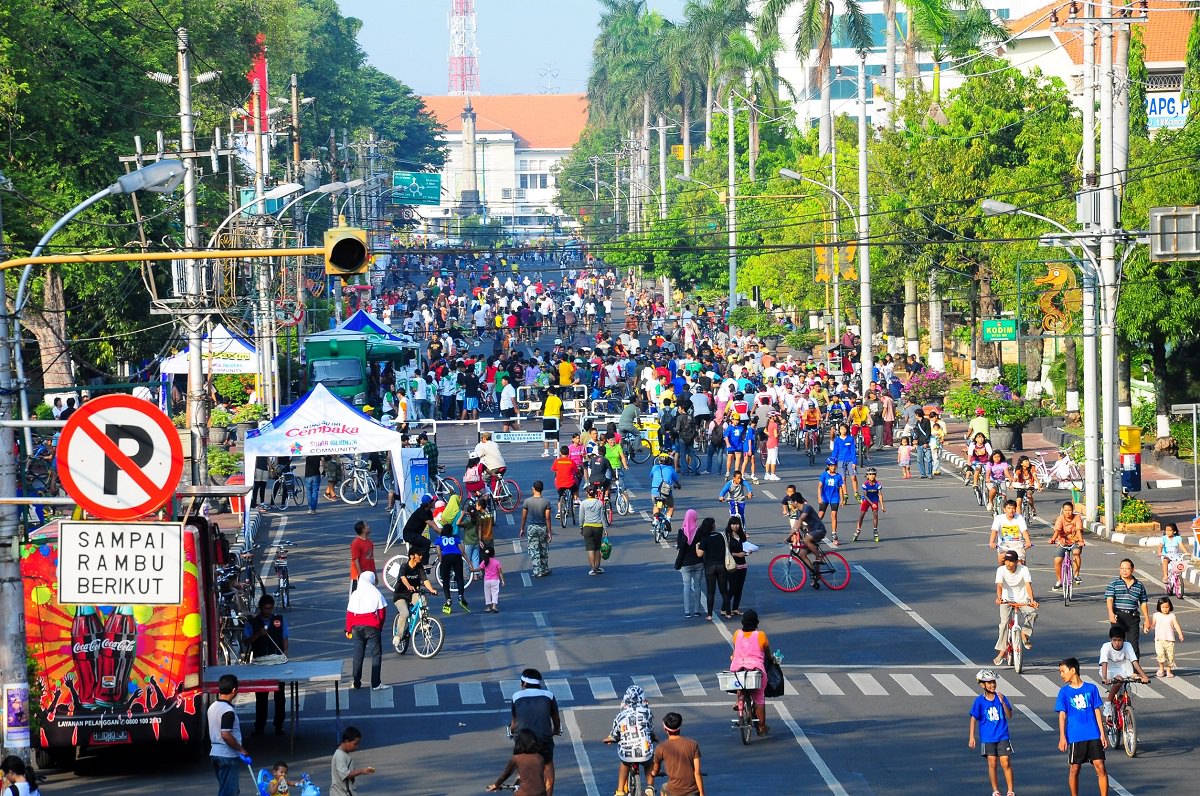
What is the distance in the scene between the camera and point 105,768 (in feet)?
61.1

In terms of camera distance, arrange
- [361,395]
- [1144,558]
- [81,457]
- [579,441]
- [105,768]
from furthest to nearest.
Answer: [361,395] → [579,441] → [1144,558] → [105,768] → [81,457]

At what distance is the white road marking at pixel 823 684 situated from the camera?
21578mm

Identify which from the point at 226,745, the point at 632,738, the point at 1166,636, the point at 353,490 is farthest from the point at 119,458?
the point at 353,490

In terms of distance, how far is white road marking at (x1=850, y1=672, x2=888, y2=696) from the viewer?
2158cm

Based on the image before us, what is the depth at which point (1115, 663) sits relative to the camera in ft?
63.1

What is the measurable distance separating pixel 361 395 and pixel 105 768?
33057 millimetres

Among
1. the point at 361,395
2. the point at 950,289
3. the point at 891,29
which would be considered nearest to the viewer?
the point at 361,395

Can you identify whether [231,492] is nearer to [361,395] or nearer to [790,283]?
[361,395]

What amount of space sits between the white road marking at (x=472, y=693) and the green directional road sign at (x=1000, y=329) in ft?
76.2

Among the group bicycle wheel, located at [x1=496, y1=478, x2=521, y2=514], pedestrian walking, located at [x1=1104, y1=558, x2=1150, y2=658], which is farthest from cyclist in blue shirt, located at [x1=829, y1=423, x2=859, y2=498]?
pedestrian walking, located at [x1=1104, y1=558, x2=1150, y2=658]

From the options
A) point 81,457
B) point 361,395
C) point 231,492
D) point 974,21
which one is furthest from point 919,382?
point 81,457

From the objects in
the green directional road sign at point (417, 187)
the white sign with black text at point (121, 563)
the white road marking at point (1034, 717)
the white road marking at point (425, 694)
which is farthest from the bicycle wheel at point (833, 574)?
the green directional road sign at point (417, 187)

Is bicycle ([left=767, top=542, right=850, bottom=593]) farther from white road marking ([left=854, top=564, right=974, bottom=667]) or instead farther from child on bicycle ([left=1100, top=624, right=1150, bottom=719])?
child on bicycle ([left=1100, top=624, right=1150, bottom=719])

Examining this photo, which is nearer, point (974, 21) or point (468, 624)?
point (468, 624)
